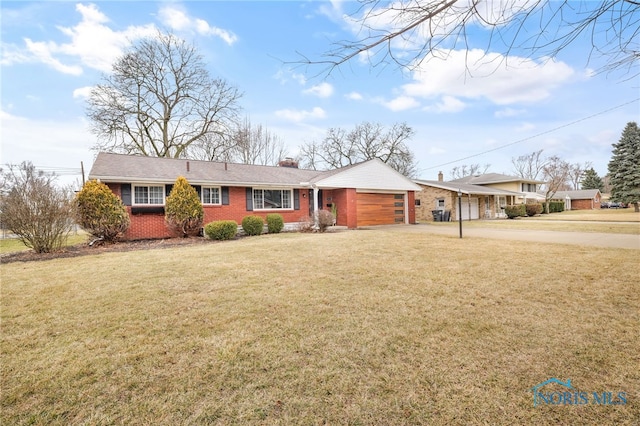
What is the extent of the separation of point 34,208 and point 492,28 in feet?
37.4

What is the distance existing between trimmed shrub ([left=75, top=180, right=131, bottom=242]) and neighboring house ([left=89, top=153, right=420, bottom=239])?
119cm

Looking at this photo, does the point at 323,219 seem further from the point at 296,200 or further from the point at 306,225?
the point at 296,200

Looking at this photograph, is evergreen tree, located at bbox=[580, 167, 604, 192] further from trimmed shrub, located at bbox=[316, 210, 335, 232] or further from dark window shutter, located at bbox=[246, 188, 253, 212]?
dark window shutter, located at bbox=[246, 188, 253, 212]

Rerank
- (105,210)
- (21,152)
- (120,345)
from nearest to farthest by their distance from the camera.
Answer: (120,345)
(105,210)
(21,152)

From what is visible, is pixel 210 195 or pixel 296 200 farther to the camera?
pixel 296 200

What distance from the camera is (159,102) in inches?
824

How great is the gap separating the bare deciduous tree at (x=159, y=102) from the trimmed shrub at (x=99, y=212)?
1243 cm

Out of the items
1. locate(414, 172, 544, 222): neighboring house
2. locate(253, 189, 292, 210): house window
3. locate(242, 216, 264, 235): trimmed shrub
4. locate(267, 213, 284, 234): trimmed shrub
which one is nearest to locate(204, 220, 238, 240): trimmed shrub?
locate(242, 216, 264, 235): trimmed shrub

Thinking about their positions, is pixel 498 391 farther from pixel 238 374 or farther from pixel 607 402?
pixel 238 374

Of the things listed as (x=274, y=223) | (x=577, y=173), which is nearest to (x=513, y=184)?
(x=274, y=223)

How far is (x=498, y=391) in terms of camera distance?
6.70ft

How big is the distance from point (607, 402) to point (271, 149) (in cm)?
3046

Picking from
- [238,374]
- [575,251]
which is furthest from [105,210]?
[575,251]

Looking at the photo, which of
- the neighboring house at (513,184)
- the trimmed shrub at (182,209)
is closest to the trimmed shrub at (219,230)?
the trimmed shrub at (182,209)
